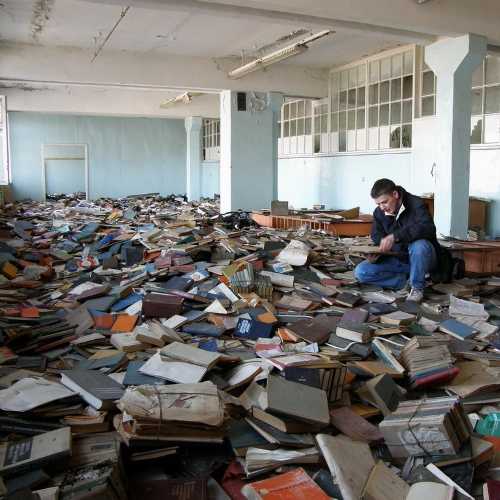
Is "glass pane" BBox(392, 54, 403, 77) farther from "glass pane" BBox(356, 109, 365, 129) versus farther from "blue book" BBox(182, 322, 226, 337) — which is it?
"blue book" BBox(182, 322, 226, 337)

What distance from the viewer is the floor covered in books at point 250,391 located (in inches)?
96.3

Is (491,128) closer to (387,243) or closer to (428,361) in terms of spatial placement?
(387,243)

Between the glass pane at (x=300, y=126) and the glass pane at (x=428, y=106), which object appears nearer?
the glass pane at (x=428, y=106)

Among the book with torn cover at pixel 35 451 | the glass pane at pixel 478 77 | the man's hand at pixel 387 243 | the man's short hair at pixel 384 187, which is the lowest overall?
the book with torn cover at pixel 35 451

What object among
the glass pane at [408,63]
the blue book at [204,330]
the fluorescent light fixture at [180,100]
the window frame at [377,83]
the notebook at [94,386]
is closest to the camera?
the notebook at [94,386]

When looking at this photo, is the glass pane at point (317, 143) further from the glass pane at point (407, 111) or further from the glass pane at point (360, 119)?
the glass pane at point (407, 111)

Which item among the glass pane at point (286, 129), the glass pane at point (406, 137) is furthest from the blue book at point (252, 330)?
the glass pane at point (286, 129)

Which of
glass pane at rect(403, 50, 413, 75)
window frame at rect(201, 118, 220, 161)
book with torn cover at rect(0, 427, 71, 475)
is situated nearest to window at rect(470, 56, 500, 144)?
glass pane at rect(403, 50, 413, 75)

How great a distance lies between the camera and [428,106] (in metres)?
10.7

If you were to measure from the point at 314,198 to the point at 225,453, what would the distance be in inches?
487

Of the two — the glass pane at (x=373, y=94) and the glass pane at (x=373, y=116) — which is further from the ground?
the glass pane at (x=373, y=94)

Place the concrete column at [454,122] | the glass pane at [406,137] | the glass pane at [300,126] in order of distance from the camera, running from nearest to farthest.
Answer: the concrete column at [454,122] → the glass pane at [406,137] → the glass pane at [300,126]

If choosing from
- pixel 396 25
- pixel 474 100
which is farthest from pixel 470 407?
pixel 474 100

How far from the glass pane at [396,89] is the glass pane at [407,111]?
256mm
